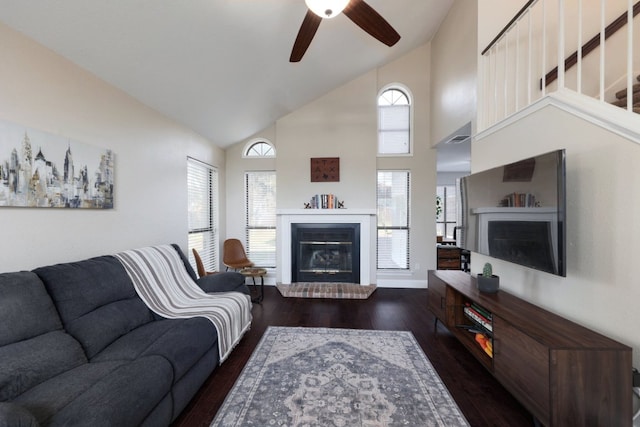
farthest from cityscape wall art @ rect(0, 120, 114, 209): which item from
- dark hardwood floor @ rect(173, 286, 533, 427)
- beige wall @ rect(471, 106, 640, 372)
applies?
beige wall @ rect(471, 106, 640, 372)

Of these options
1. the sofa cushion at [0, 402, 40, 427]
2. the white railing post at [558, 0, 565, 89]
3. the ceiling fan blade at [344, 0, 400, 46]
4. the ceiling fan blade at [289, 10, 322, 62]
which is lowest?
the sofa cushion at [0, 402, 40, 427]

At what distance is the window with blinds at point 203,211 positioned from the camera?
11.9 ft

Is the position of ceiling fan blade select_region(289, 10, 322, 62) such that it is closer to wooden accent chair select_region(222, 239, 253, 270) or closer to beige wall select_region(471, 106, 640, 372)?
beige wall select_region(471, 106, 640, 372)

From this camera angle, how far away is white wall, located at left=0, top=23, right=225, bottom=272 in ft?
5.19

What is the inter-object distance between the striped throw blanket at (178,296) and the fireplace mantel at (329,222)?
1.54 m

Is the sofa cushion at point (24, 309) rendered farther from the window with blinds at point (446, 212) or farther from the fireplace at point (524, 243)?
the window with blinds at point (446, 212)

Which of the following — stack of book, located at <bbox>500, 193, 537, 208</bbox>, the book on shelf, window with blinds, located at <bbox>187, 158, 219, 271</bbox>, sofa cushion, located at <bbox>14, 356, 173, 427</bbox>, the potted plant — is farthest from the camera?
window with blinds, located at <bbox>187, 158, 219, 271</bbox>

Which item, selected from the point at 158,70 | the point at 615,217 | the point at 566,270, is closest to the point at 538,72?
the point at 615,217

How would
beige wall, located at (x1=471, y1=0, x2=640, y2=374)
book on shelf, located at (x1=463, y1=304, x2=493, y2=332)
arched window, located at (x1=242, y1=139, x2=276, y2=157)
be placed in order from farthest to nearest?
arched window, located at (x1=242, y1=139, x2=276, y2=157), book on shelf, located at (x1=463, y1=304, x2=493, y2=332), beige wall, located at (x1=471, y1=0, x2=640, y2=374)

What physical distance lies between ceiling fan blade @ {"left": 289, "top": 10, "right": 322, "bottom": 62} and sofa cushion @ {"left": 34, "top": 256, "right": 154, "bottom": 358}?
2284 mm

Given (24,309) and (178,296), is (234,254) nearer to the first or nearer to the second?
(178,296)

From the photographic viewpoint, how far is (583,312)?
161 cm

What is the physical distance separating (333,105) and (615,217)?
3.79 meters

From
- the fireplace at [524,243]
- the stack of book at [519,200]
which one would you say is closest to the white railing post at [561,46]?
the stack of book at [519,200]
